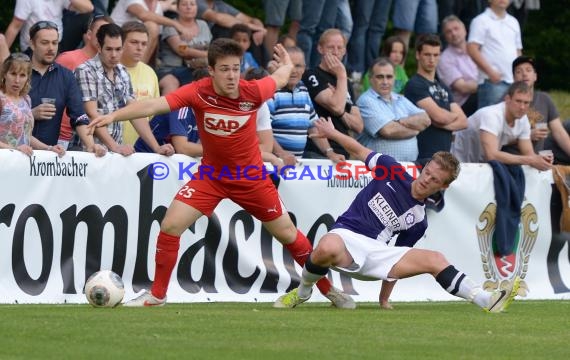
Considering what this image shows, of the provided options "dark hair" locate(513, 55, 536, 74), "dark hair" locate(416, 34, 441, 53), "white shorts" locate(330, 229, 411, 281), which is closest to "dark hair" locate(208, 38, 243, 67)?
"white shorts" locate(330, 229, 411, 281)

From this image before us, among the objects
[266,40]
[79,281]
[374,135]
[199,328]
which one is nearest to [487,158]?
[374,135]

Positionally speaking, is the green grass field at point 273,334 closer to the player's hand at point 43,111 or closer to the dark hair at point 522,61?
the player's hand at point 43,111

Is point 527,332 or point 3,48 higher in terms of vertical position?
point 3,48

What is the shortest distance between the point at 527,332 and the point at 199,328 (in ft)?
8.06

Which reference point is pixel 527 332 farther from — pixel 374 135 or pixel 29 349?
pixel 374 135

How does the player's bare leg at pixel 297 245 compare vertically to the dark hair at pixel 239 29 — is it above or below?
below

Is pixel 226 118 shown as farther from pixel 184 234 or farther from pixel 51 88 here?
pixel 51 88

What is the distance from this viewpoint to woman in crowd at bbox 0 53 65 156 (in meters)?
12.4

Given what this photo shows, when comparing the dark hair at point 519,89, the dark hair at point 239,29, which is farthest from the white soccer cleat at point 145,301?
the dark hair at point 519,89

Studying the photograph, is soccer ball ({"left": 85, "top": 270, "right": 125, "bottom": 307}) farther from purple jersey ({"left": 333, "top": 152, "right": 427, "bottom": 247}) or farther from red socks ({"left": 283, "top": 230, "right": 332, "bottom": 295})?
purple jersey ({"left": 333, "top": 152, "right": 427, "bottom": 247})

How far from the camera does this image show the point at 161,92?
15227 millimetres

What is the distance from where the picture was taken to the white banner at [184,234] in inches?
492

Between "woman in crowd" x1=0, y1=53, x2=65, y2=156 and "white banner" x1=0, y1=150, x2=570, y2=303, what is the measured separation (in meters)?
0.19

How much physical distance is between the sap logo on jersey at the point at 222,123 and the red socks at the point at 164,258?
0.99m
